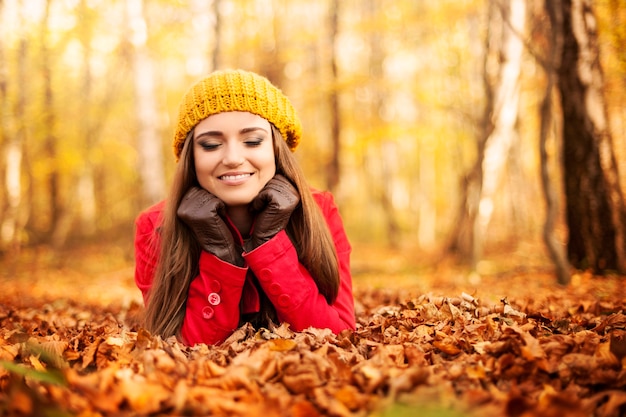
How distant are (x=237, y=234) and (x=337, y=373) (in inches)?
45.6

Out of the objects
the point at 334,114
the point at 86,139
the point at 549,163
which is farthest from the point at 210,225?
the point at 86,139

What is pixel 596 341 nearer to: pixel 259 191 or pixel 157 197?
pixel 259 191

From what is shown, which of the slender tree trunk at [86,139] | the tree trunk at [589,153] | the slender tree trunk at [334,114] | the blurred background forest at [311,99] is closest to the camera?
the tree trunk at [589,153]

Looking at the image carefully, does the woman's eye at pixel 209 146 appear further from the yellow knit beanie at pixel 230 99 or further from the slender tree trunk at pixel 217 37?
the slender tree trunk at pixel 217 37

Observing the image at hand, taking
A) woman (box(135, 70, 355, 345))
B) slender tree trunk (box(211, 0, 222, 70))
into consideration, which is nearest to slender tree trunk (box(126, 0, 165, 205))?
slender tree trunk (box(211, 0, 222, 70))

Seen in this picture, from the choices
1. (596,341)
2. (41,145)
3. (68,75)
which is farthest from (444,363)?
(68,75)

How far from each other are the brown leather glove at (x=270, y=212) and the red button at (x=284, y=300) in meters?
0.31

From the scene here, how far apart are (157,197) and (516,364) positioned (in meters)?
8.78

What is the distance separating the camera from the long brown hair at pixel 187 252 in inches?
109

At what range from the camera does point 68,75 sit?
18594mm

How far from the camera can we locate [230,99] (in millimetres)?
2734

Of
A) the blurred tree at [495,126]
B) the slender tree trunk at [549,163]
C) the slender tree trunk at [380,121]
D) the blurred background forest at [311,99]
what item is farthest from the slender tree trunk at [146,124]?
the slender tree trunk at [380,121]

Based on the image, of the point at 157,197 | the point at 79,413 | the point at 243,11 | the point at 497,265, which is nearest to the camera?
the point at 79,413

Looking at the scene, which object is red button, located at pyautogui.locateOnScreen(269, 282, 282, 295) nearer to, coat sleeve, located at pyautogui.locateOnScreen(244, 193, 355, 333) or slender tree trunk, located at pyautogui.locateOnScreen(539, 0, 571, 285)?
coat sleeve, located at pyautogui.locateOnScreen(244, 193, 355, 333)
